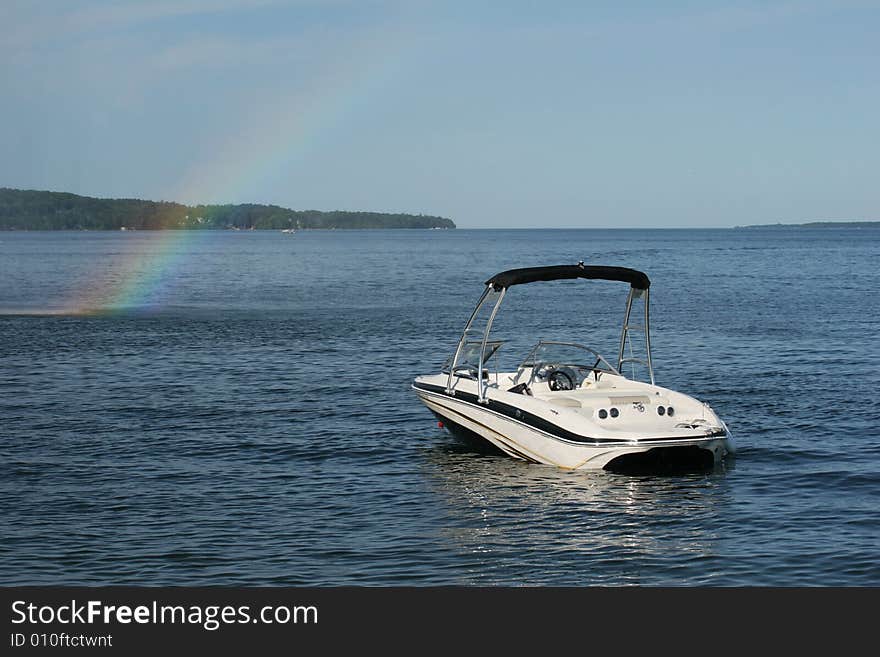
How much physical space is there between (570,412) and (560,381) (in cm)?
234

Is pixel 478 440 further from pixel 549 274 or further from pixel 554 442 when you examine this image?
pixel 549 274

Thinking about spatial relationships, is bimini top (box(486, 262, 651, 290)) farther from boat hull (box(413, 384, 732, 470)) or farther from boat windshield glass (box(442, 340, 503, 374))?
boat hull (box(413, 384, 732, 470))

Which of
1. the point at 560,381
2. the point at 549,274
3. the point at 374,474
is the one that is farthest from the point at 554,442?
the point at 549,274

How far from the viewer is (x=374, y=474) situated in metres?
23.2

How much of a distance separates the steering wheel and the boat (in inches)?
0.9

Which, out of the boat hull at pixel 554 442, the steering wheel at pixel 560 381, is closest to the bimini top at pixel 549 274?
the steering wheel at pixel 560 381

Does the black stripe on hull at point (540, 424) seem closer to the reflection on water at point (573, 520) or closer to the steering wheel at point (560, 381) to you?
the reflection on water at point (573, 520)

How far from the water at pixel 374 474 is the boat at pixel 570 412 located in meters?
0.47

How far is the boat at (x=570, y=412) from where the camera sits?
71.8 feet
